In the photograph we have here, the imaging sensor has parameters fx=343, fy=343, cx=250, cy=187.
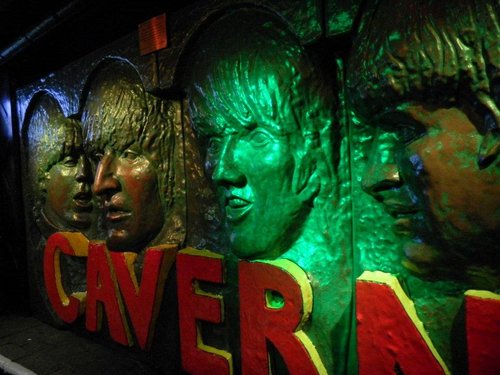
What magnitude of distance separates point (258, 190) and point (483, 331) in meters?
1.11

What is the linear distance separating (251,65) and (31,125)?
2.88 meters

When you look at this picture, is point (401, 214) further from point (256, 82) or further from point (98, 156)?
point (98, 156)

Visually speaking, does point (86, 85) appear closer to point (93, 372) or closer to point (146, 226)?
point (146, 226)

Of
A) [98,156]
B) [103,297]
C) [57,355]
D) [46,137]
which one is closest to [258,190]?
[98,156]

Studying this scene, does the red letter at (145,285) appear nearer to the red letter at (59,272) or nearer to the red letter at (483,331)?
the red letter at (59,272)

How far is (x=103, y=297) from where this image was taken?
281cm

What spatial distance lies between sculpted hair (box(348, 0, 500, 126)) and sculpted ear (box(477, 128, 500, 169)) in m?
0.05

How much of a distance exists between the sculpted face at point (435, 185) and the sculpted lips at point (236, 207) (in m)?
0.63

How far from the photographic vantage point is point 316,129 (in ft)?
5.62

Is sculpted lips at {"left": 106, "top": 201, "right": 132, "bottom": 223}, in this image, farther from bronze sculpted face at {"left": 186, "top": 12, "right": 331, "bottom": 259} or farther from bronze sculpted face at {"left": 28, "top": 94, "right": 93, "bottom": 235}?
bronze sculpted face at {"left": 186, "top": 12, "right": 331, "bottom": 259}

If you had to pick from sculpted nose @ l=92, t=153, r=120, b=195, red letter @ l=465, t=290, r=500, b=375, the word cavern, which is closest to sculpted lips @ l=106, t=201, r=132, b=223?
sculpted nose @ l=92, t=153, r=120, b=195

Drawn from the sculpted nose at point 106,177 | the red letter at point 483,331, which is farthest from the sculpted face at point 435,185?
the sculpted nose at point 106,177

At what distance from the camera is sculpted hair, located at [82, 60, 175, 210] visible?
2.46 metres

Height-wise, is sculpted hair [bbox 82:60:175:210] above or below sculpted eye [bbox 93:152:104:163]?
above
